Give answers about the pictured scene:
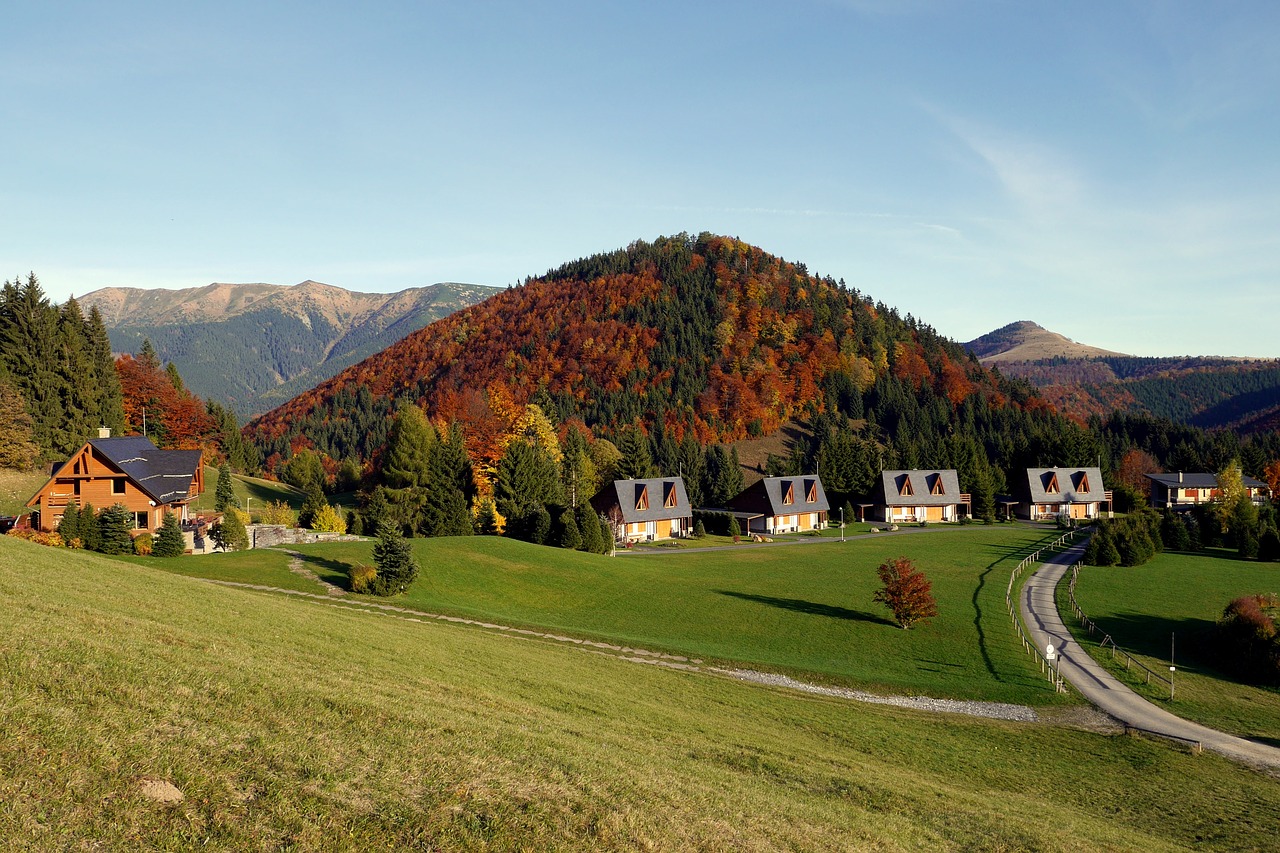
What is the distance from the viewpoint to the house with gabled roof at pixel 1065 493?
114 meters

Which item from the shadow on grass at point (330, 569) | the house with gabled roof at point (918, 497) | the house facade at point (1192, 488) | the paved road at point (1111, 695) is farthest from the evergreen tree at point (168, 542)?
the house facade at point (1192, 488)

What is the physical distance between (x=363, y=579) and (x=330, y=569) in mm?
5950

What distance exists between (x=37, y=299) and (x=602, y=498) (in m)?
64.9

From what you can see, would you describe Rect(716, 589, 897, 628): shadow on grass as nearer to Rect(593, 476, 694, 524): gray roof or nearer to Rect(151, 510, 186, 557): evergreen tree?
Rect(593, 476, 694, 524): gray roof

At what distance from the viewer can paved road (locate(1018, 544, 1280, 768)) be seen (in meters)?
26.3

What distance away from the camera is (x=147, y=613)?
21.0m

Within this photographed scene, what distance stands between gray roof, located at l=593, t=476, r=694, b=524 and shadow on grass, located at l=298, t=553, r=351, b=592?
133 ft

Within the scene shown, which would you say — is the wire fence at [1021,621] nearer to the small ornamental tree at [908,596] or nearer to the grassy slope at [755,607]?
the grassy slope at [755,607]

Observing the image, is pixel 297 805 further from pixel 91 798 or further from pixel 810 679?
pixel 810 679

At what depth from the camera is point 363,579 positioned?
136 ft

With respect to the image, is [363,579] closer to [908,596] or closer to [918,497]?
[908,596]

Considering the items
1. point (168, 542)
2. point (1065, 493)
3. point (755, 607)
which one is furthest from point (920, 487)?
point (168, 542)

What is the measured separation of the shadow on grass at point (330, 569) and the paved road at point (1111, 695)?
124 feet

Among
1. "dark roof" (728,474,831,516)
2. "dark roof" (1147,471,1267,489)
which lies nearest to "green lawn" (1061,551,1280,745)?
"dark roof" (728,474,831,516)
